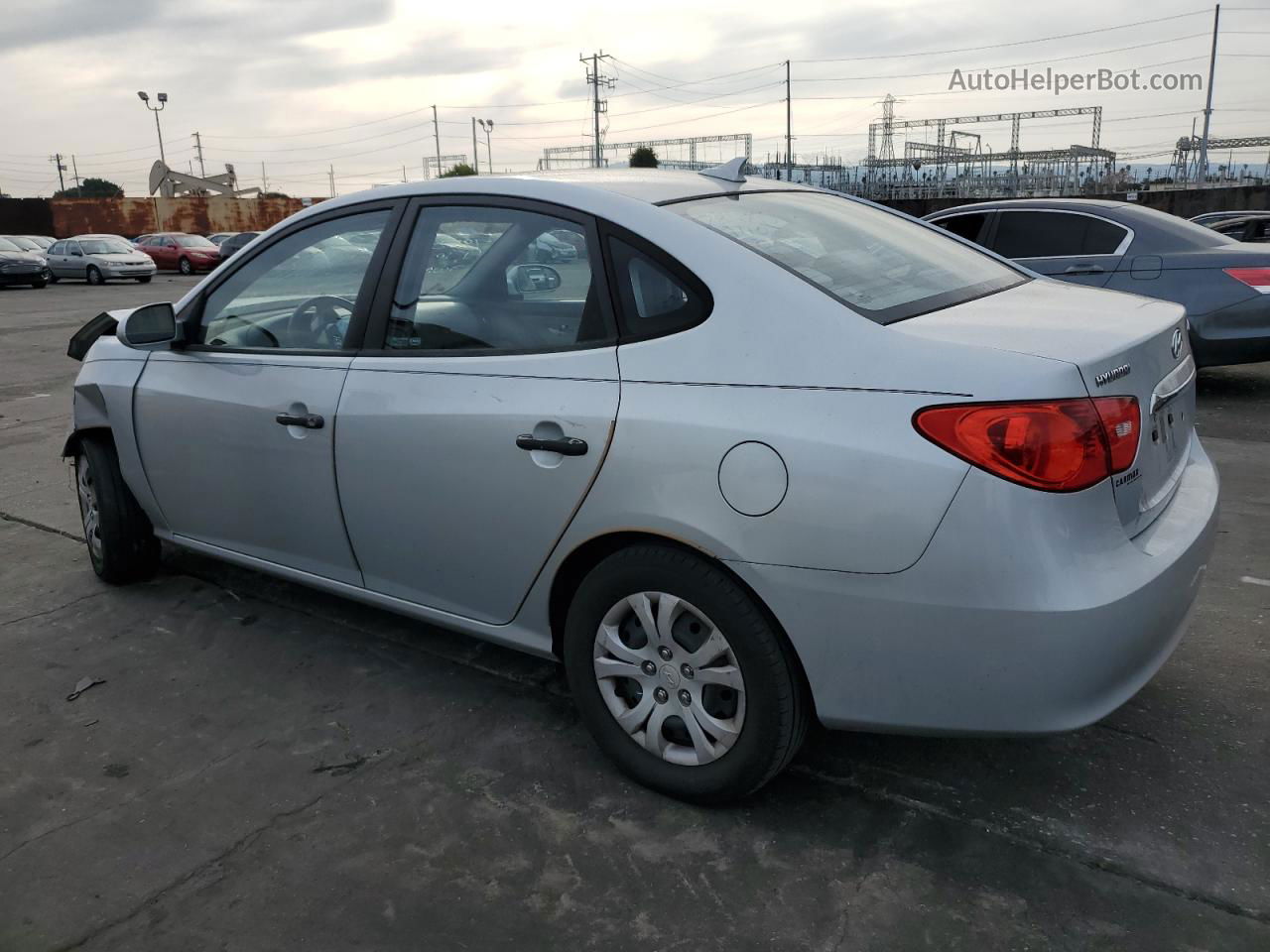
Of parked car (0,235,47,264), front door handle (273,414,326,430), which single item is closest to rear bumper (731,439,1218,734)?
front door handle (273,414,326,430)

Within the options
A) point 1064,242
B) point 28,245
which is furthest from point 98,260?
point 1064,242

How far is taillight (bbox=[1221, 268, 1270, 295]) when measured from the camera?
24.0ft

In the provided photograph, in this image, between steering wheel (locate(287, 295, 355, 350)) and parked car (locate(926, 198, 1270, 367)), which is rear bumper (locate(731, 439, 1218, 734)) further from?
parked car (locate(926, 198, 1270, 367))

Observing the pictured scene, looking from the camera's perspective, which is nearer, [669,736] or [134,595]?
[669,736]

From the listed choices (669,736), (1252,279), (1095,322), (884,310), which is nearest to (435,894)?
(669,736)

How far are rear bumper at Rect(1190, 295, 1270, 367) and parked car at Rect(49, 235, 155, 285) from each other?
28949 millimetres

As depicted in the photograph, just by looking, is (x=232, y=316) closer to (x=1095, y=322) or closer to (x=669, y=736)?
(x=669, y=736)

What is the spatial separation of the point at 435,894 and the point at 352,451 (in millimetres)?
1350

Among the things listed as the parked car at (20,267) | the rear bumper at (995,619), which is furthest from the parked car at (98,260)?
the rear bumper at (995,619)

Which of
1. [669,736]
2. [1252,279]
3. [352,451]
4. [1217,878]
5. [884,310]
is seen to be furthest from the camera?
[1252,279]

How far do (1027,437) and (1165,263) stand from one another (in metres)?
6.40

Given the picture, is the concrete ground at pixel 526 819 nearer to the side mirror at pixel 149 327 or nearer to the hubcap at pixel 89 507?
the hubcap at pixel 89 507

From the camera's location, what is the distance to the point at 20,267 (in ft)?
→ 90.9

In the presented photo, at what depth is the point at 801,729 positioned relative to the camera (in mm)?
2508
